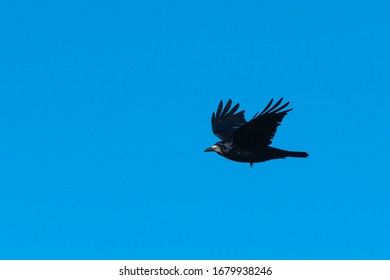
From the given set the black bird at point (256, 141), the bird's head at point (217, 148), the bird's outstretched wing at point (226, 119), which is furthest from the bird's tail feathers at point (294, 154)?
the bird's outstretched wing at point (226, 119)

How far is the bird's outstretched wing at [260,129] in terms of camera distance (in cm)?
1160

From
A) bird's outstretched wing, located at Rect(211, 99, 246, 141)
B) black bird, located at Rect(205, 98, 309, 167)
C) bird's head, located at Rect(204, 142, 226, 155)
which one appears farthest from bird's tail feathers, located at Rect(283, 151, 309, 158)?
bird's outstretched wing, located at Rect(211, 99, 246, 141)

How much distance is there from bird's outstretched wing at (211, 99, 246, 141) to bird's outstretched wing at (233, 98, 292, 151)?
2057 millimetres

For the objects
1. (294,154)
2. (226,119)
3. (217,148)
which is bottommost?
(294,154)

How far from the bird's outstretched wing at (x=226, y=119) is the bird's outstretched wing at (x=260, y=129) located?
81.0 inches

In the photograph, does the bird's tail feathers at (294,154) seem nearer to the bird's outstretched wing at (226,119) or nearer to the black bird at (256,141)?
the black bird at (256,141)

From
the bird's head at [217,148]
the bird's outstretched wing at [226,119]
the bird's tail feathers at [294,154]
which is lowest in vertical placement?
the bird's tail feathers at [294,154]

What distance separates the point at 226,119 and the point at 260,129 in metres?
2.93

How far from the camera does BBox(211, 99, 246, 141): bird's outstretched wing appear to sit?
48.4ft

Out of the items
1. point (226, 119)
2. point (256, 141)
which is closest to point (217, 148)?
point (256, 141)

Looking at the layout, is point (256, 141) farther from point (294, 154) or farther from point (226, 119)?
point (226, 119)

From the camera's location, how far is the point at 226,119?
49.3ft

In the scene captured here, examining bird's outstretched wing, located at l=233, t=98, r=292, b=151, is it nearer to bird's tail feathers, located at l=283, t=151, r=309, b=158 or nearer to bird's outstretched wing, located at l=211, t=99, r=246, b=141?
bird's tail feathers, located at l=283, t=151, r=309, b=158
